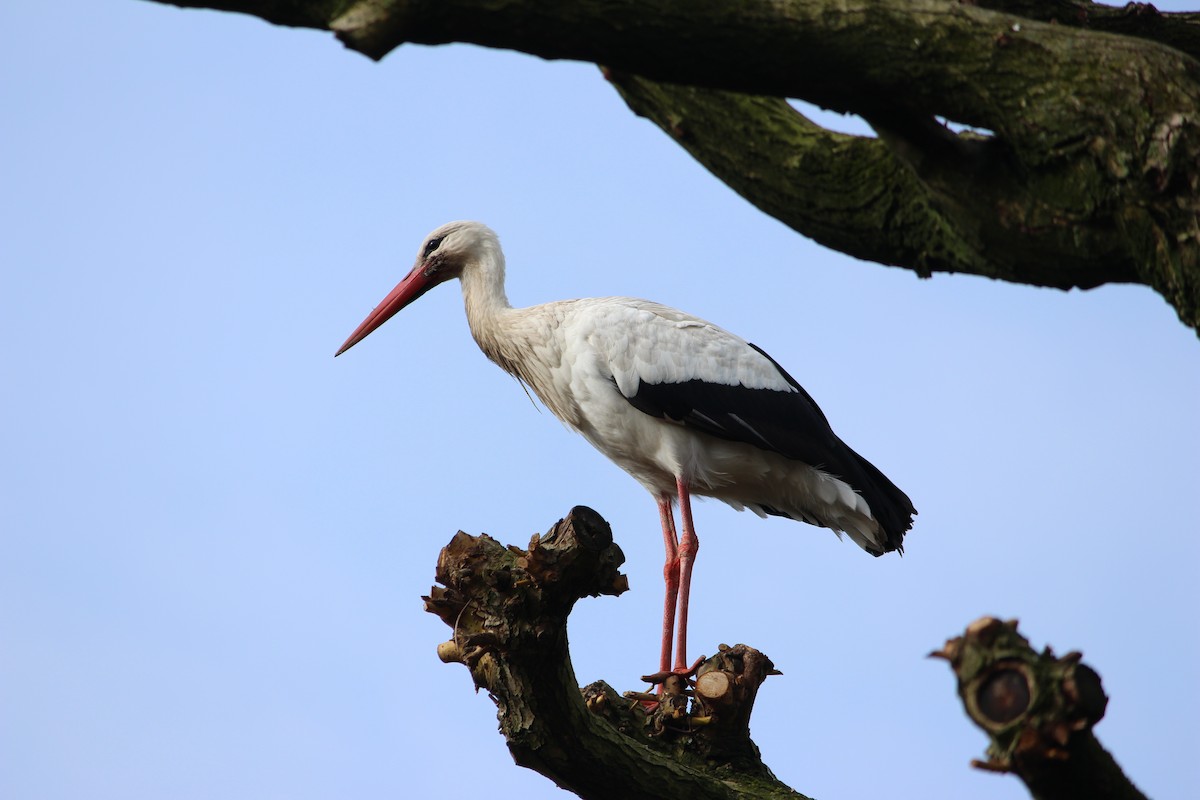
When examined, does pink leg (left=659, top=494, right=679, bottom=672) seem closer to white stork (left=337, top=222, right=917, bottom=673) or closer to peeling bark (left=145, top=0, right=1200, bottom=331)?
white stork (left=337, top=222, right=917, bottom=673)

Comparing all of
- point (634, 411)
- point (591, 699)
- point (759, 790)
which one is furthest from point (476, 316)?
point (759, 790)

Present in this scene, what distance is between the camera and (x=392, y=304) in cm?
938

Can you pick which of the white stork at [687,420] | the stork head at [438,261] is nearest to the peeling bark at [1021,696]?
the white stork at [687,420]

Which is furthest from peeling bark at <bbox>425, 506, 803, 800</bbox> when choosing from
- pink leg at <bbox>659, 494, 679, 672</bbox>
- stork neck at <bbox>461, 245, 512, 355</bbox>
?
stork neck at <bbox>461, 245, 512, 355</bbox>

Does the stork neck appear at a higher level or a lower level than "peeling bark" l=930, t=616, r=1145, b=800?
higher

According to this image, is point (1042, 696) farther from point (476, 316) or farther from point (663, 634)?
point (476, 316)

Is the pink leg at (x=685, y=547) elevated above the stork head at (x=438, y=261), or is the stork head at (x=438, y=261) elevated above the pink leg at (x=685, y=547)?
the stork head at (x=438, y=261)

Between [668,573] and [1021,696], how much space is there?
5209 mm

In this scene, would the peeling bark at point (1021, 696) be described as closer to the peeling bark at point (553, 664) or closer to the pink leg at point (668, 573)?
the peeling bark at point (553, 664)

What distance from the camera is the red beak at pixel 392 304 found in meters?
9.38

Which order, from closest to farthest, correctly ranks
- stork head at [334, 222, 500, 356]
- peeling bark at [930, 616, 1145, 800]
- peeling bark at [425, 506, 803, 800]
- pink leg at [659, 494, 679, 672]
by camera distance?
1. peeling bark at [930, 616, 1145, 800]
2. peeling bark at [425, 506, 803, 800]
3. pink leg at [659, 494, 679, 672]
4. stork head at [334, 222, 500, 356]

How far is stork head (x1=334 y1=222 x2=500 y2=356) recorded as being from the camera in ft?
30.2

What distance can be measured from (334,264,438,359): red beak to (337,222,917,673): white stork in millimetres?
1019

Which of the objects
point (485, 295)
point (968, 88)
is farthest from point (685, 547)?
point (968, 88)
